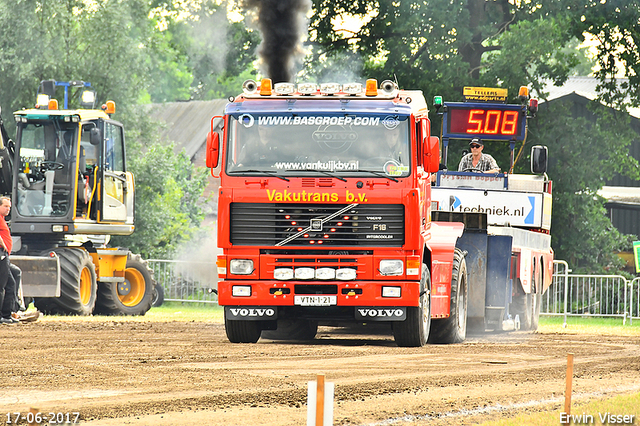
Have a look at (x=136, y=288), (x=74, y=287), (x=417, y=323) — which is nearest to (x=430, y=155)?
(x=417, y=323)

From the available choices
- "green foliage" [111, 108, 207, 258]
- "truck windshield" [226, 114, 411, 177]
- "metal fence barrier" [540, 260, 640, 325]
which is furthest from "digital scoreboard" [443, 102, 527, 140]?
"green foliage" [111, 108, 207, 258]

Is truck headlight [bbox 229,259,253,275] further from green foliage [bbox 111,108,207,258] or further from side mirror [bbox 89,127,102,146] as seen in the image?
green foliage [bbox 111,108,207,258]

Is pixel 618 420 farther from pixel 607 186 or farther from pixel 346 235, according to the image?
pixel 607 186

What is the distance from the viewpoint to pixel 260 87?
1488cm

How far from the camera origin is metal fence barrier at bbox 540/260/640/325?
26672mm

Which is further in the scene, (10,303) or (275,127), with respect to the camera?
(10,303)

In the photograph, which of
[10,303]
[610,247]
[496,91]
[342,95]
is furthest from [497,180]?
[610,247]

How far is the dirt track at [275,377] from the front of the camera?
877 cm

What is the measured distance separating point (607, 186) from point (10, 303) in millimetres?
34583

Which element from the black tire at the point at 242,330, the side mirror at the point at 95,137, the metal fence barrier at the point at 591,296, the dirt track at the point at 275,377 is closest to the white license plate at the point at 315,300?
the dirt track at the point at 275,377

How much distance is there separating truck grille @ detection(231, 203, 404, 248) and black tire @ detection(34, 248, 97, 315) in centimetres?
770

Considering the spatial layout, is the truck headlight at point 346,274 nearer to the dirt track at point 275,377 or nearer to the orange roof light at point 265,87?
the dirt track at point 275,377

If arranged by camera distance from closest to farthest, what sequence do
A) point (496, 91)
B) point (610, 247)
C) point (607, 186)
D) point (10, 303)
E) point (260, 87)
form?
point (260, 87), point (10, 303), point (496, 91), point (610, 247), point (607, 186)

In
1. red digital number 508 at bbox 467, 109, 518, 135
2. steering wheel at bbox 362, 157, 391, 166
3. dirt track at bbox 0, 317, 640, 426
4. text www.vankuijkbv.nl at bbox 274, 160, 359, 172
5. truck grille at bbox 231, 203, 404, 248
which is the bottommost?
dirt track at bbox 0, 317, 640, 426
